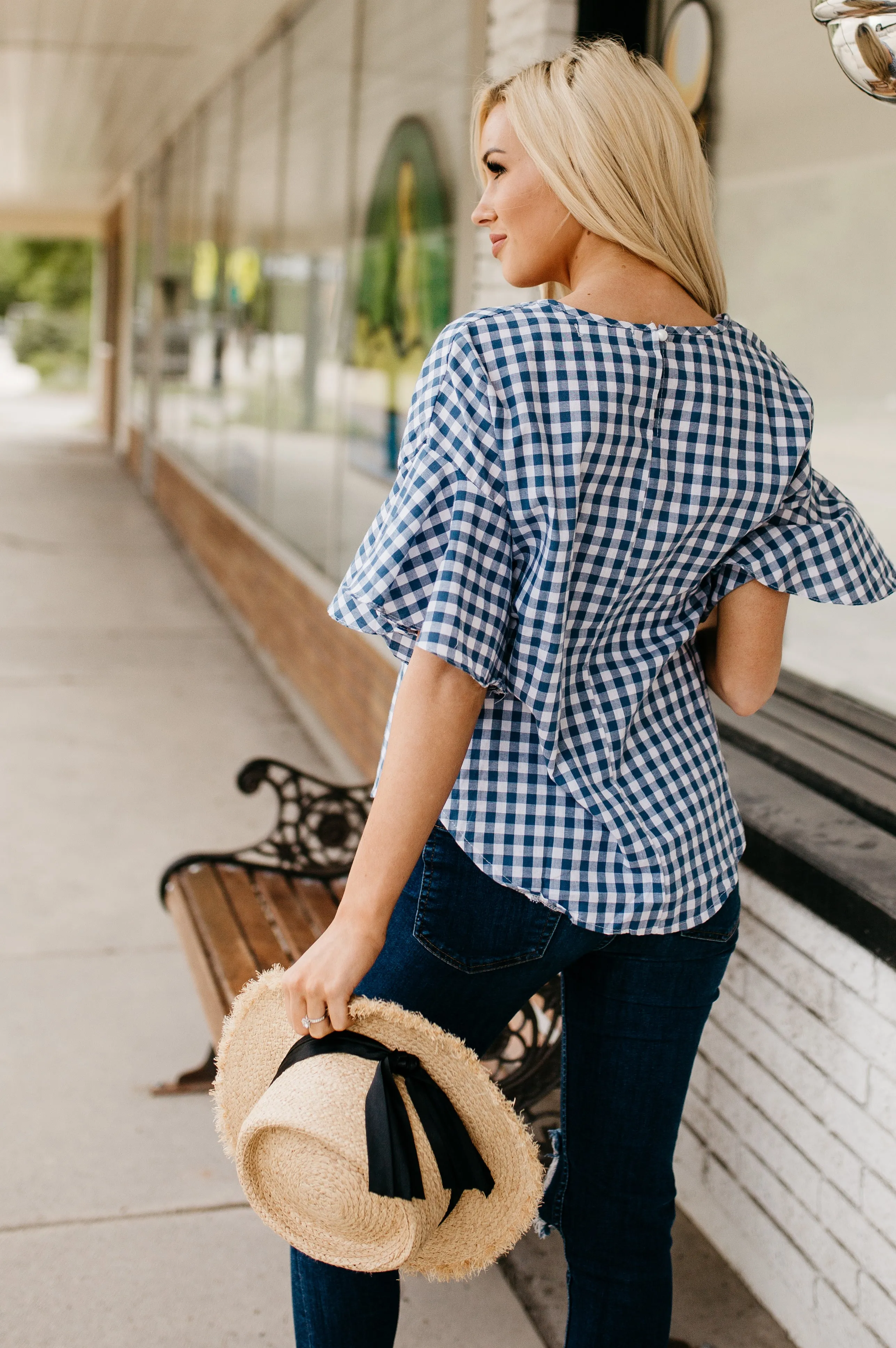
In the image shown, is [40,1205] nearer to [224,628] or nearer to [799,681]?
[799,681]

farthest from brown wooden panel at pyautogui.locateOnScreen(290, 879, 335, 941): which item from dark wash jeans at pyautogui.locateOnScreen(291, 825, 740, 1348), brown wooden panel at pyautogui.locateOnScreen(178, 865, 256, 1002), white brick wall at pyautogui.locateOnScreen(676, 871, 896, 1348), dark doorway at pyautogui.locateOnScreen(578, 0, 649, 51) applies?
dark doorway at pyautogui.locateOnScreen(578, 0, 649, 51)

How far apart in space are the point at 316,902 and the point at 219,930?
31 centimetres

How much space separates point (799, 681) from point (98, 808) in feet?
8.99

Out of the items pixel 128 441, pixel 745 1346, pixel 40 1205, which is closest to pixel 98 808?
pixel 40 1205

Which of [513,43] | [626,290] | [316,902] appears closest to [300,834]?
[316,902]

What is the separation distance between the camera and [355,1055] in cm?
140

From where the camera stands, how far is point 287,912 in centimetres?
297

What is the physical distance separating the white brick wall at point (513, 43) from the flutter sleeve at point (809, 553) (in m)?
1.72

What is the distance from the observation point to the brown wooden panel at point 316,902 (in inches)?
115

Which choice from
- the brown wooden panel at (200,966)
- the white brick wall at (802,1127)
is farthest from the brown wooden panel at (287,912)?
the white brick wall at (802,1127)

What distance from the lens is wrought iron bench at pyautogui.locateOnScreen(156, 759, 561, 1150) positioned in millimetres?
2465

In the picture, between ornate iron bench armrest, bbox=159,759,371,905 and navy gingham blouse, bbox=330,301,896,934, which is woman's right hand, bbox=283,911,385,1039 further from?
ornate iron bench armrest, bbox=159,759,371,905

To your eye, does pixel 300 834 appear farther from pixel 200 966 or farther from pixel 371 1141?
pixel 371 1141

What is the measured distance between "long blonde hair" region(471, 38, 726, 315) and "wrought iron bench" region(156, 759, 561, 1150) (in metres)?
1.38
